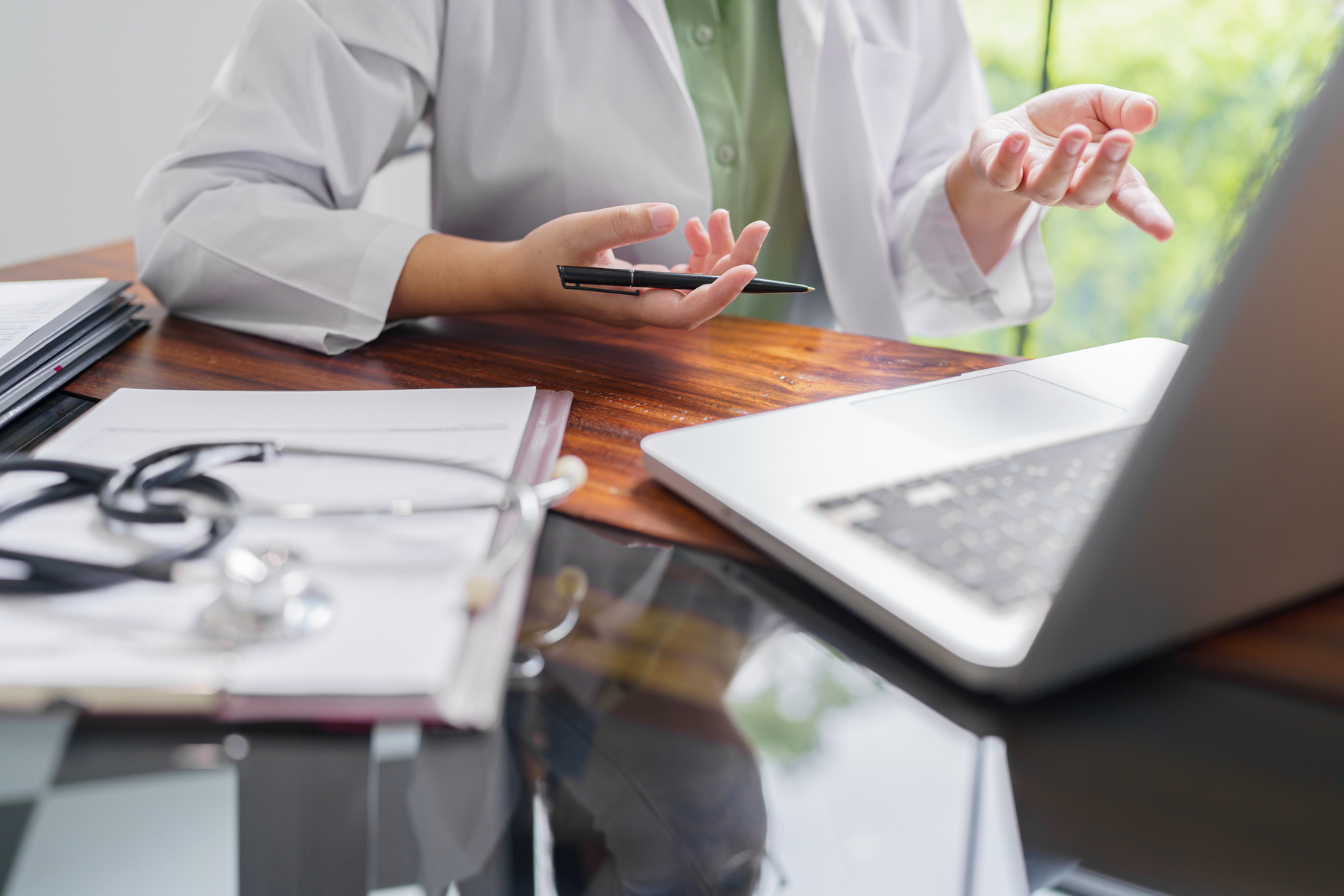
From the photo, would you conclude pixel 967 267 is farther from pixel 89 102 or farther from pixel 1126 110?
pixel 89 102

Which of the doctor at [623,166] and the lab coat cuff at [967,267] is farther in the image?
the lab coat cuff at [967,267]

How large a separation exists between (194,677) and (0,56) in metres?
1.96

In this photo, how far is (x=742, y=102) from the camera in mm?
944

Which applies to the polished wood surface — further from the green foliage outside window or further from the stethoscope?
the green foliage outside window

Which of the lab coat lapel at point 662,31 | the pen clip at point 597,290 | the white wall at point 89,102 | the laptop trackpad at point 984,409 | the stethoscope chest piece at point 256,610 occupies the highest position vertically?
the lab coat lapel at point 662,31

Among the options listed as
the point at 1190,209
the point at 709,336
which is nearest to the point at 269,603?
the point at 709,336

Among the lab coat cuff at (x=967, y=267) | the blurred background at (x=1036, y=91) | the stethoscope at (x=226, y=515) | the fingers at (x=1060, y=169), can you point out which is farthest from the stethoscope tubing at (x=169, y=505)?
the lab coat cuff at (x=967, y=267)

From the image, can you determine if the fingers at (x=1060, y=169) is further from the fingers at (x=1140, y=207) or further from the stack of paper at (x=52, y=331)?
the stack of paper at (x=52, y=331)

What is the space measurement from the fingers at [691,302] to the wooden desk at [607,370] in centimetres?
4

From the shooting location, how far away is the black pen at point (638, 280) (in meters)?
0.53

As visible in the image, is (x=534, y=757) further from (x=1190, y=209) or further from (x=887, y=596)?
(x=1190, y=209)

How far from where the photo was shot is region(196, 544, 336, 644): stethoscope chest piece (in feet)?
0.86

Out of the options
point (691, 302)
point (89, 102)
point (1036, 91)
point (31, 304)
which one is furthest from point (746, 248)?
point (1036, 91)

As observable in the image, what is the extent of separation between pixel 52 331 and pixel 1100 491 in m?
0.61
